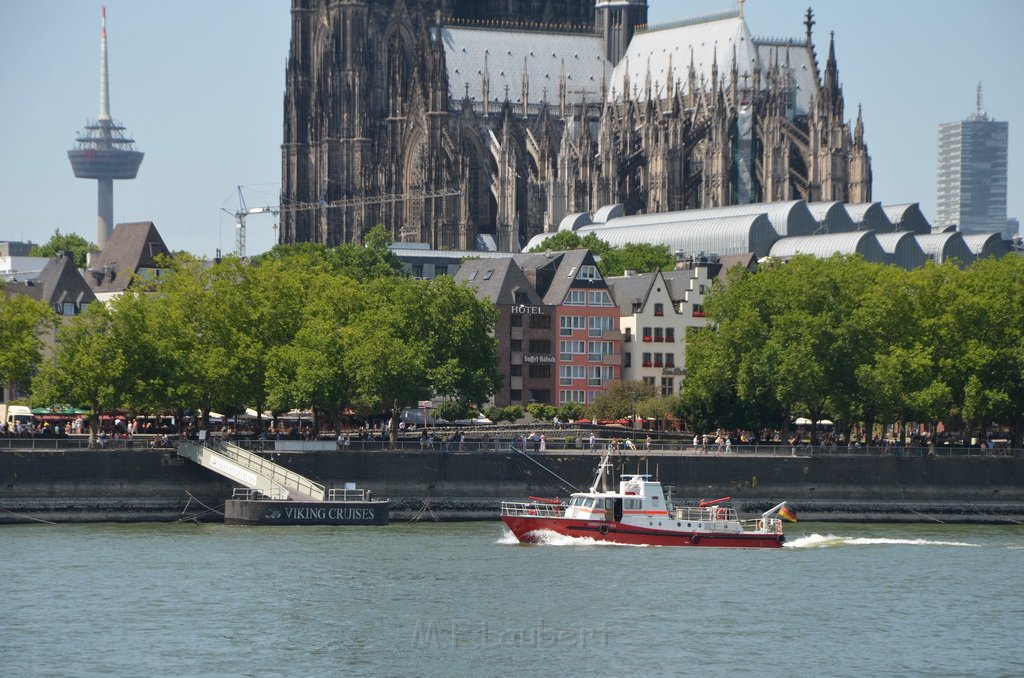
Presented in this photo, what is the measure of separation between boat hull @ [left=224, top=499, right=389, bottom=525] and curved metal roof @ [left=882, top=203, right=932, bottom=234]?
9426 centimetres

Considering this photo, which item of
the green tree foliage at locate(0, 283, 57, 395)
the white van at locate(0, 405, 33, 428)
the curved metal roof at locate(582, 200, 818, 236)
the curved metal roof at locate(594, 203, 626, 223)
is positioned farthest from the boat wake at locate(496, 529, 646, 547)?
the curved metal roof at locate(594, 203, 626, 223)

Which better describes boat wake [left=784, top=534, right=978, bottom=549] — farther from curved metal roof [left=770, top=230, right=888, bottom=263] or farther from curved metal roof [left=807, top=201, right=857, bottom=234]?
curved metal roof [left=807, top=201, right=857, bottom=234]

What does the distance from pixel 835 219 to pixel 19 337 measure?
87180 millimetres

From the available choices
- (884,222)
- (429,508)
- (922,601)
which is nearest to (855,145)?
(884,222)

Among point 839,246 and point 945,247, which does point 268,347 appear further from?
point 945,247

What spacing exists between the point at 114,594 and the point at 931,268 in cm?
5722

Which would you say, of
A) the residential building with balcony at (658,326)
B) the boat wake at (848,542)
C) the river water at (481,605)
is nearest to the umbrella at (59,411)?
the river water at (481,605)

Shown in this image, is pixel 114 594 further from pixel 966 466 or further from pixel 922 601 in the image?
pixel 966 466

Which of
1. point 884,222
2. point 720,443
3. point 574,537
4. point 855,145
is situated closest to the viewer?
point 574,537

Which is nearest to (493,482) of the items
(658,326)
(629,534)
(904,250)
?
(629,534)

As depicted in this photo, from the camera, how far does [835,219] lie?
171 meters

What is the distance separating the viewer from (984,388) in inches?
4220

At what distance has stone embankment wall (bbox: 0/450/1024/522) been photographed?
87.4 m

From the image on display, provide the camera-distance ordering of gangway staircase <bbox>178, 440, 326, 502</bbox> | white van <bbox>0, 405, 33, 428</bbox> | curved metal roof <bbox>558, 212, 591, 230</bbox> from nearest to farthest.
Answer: gangway staircase <bbox>178, 440, 326, 502</bbox>
white van <bbox>0, 405, 33, 428</bbox>
curved metal roof <bbox>558, 212, 591, 230</bbox>
